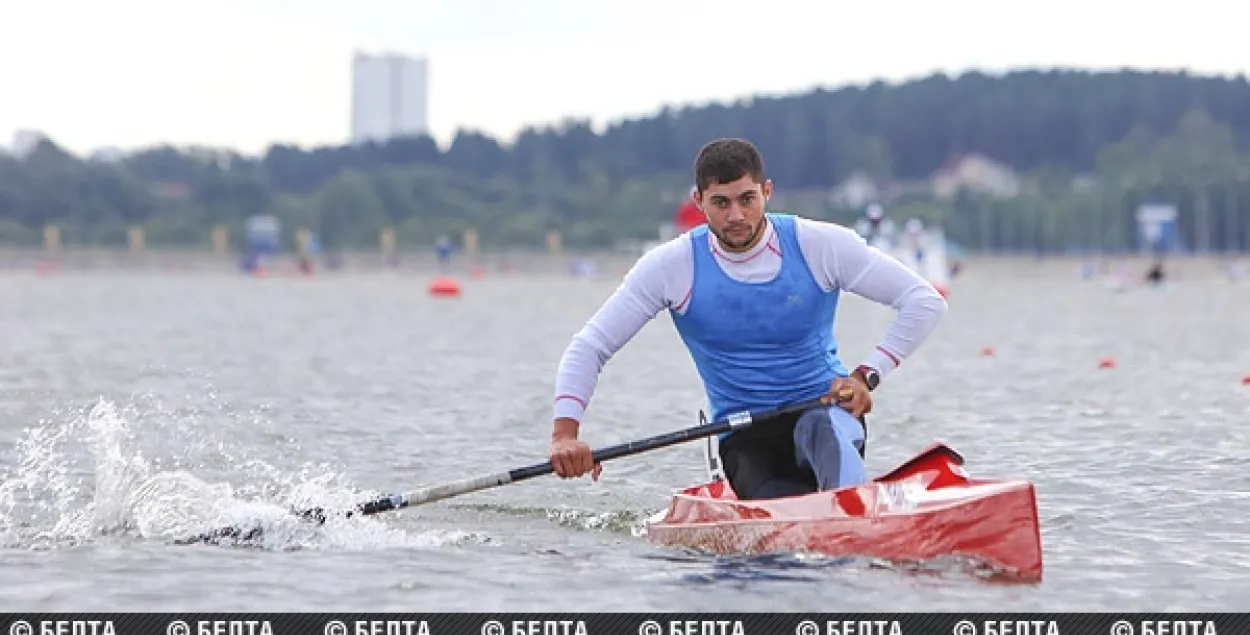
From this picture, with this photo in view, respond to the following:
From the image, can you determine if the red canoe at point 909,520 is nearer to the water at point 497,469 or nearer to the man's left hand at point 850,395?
the water at point 497,469

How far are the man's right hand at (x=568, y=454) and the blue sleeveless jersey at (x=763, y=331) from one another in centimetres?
87

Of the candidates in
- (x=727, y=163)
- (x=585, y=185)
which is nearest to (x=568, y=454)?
(x=727, y=163)

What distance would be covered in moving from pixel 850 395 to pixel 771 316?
0.52 m

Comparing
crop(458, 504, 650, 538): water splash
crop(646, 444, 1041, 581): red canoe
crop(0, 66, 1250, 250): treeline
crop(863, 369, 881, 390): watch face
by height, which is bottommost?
crop(458, 504, 650, 538): water splash

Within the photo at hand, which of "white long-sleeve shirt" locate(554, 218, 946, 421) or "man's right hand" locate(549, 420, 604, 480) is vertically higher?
"white long-sleeve shirt" locate(554, 218, 946, 421)

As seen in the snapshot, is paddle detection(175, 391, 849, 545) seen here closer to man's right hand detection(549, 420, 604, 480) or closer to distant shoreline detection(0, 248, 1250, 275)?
man's right hand detection(549, 420, 604, 480)

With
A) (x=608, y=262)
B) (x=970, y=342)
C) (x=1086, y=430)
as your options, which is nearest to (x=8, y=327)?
(x=970, y=342)

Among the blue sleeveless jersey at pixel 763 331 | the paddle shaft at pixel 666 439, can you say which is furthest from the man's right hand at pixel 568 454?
the blue sleeveless jersey at pixel 763 331

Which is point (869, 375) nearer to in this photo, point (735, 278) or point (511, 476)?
point (735, 278)

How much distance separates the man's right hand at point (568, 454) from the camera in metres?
9.23

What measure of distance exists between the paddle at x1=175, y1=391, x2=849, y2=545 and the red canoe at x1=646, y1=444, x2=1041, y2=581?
1.34 ft

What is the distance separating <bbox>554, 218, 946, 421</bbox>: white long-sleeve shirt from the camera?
31.2 ft

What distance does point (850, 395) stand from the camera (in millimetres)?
9477

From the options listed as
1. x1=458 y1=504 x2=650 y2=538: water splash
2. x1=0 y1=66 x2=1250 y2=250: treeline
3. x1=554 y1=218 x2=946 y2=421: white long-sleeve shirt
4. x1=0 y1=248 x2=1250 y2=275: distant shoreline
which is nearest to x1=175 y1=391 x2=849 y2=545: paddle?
x1=554 y1=218 x2=946 y2=421: white long-sleeve shirt
